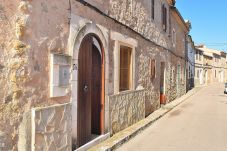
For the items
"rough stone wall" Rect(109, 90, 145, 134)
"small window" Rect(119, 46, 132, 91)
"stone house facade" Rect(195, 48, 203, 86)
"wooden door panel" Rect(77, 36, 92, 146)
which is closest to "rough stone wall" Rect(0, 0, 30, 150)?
"wooden door panel" Rect(77, 36, 92, 146)

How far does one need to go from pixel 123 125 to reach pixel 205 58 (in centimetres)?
4679

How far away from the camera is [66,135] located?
499 centimetres

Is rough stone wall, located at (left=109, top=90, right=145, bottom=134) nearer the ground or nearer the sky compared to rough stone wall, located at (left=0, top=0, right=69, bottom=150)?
nearer the ground

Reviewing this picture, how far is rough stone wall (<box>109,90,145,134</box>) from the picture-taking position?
7247mm

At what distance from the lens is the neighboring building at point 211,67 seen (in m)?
48.3

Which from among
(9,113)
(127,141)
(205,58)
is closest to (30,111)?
(9,113)

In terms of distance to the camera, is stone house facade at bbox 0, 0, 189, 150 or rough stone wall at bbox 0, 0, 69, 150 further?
stone house facade at bbox 0, 0, 189, 150

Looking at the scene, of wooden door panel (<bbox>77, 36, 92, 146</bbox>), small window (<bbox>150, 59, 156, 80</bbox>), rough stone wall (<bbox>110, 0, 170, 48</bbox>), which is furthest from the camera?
small window (<bbox>150, 59, 156, 80</bbox>)

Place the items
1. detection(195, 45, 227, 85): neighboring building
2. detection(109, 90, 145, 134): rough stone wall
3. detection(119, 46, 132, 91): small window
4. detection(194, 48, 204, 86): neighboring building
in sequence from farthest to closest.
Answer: detection(195, 45, 227, 85): neighboring building < detection(194, 48, 204, 86): neighboring building < detection(119, 46, 132, 91): small window < detection(109, 90, 145, 134): rough stone wall

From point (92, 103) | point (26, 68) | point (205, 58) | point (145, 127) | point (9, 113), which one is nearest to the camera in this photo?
point (9, 113)

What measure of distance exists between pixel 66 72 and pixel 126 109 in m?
3.57

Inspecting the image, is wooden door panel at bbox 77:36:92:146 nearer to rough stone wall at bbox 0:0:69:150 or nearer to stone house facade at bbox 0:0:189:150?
stone house facade at bbox 0:0:189:150

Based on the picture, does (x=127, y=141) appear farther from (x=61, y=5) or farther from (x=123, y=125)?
(x=61, y=5)

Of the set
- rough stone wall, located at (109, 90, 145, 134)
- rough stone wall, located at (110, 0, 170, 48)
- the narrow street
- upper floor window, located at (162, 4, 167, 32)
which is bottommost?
the narrow street
